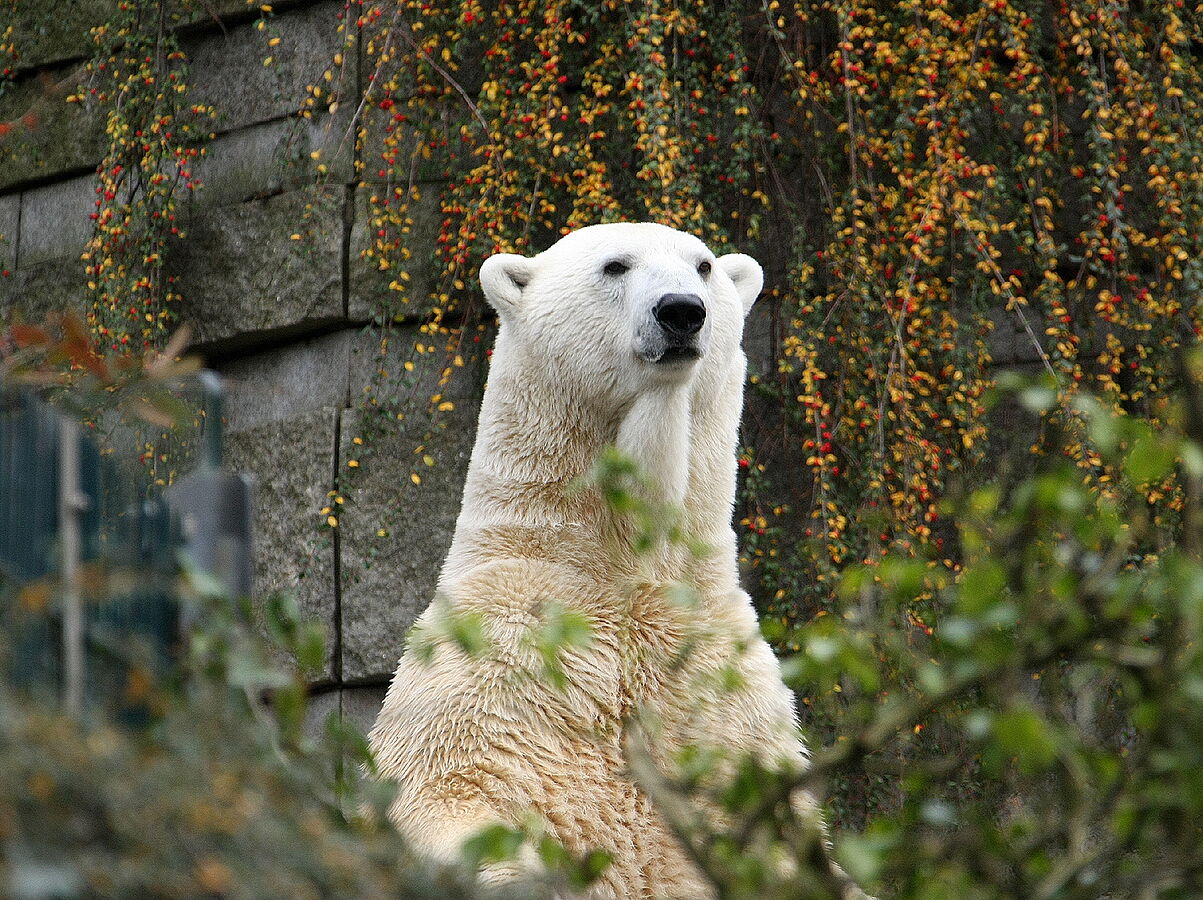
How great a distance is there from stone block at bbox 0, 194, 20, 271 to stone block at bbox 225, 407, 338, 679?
1483mm

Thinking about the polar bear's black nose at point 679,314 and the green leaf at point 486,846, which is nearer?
the green leaf at point 486,846

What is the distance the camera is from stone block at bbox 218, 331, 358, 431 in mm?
4875

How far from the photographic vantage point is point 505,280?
2.95 meters

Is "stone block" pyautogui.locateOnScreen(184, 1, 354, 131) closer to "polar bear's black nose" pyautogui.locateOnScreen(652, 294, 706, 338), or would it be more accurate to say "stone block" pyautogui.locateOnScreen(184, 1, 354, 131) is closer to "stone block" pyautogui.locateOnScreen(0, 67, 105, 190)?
"stone block" pyautogui.locateOnScreen(0, 67, 105, 190)

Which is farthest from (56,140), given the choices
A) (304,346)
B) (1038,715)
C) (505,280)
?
(1038,715)

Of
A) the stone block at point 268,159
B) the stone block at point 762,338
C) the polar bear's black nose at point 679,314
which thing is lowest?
the stone block at point 762,338

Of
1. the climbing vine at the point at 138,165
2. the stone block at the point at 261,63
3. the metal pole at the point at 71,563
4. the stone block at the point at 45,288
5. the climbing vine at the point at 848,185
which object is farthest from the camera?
the stone block at the point at 45,288

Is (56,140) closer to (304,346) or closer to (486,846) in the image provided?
(304,346)

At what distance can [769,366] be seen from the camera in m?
4.84

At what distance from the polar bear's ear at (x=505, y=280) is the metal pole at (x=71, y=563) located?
1.63 meters

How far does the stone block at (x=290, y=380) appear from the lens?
16.0 ft

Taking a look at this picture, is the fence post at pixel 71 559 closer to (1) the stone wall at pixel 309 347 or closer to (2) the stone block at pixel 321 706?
(1) the stone wall at pixel 309 347

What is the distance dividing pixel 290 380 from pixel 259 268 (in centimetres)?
41

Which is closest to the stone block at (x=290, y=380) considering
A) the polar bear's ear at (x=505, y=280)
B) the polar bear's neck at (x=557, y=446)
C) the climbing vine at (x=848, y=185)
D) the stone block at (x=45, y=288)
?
the climbing vine at (x=848, y=185)
